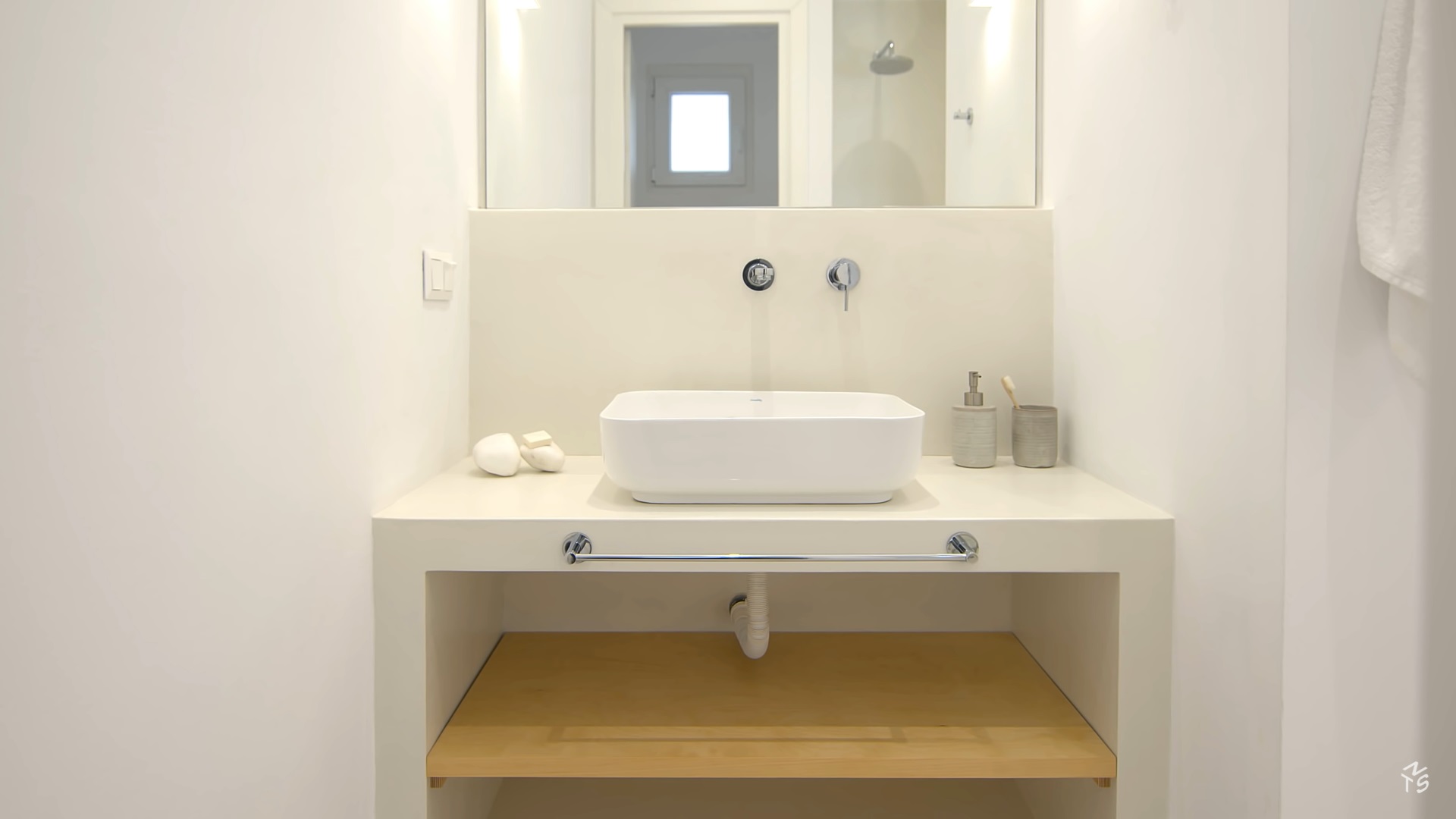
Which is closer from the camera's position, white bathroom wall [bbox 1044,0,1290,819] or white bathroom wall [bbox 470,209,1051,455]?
white bathroom wall [bbox 1044,0,1290,819]

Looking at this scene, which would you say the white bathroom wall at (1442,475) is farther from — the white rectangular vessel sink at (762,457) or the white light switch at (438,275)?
the white light switch at (438,275)

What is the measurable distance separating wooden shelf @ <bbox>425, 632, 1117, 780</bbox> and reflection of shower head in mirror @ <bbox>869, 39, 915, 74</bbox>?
49.4 inches

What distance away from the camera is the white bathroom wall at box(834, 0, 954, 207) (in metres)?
1.84

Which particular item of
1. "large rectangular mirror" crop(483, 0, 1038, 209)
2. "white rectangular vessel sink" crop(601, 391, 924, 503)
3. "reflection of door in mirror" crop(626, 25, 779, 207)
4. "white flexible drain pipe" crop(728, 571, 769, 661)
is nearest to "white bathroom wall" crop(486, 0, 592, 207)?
"large rectangular mirror" crop(483, 0, 1038, 209)

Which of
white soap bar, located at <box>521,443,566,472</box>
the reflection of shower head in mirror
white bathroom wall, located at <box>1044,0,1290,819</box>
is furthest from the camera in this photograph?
the reflection of shower head in mirror

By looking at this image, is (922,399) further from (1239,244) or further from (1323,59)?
(1323,59)

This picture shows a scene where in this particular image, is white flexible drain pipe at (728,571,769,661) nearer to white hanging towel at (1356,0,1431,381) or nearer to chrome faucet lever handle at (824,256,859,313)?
chrome faucet lever handle at (824,256,859,313)

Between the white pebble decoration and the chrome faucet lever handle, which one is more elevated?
the chrome faucet lever handle

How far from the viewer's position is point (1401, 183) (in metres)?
0.86

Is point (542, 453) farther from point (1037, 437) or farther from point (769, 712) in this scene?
point (1037, 437)

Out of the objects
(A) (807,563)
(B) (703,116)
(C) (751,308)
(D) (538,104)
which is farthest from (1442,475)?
(D) (538,104)

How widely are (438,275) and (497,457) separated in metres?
0.35

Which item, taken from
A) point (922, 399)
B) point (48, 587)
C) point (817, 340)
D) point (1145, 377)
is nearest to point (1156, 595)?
point (1145, 377)

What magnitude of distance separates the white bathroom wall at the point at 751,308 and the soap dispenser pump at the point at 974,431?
122 millimetres
